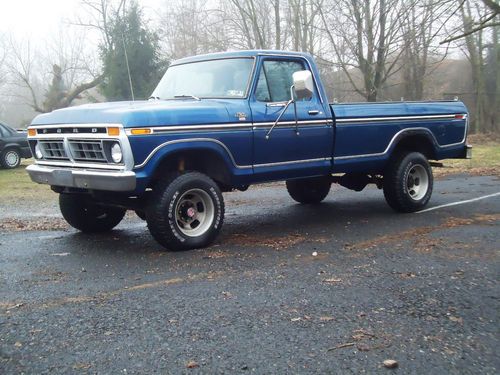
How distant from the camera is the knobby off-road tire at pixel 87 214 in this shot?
21.1 feet

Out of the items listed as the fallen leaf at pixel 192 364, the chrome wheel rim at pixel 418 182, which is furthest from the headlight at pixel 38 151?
the chrome wheel rim at pixel 418 182

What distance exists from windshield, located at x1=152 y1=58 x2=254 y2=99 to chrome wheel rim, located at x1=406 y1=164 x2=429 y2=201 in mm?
3237

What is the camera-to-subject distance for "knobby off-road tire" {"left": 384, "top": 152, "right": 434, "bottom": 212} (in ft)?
24.8

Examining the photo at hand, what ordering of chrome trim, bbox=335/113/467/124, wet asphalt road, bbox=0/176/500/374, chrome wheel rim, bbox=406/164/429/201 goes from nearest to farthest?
wet asphalt road, bbox=0/176/500/374 < chrome trim, bbox=335/113/467/124 < chrome wheel rim, bbox=406/164/429/201

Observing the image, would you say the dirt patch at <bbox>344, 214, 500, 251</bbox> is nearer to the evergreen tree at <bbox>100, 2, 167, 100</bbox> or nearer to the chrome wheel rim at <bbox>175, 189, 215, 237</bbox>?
the chrome wheel rim at <bbox>175, 189, 215, 237</bbox>

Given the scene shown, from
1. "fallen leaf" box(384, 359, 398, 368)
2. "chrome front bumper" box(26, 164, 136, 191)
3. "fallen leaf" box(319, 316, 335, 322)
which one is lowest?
"fallen leaf" box(319, 316, 335, 322)

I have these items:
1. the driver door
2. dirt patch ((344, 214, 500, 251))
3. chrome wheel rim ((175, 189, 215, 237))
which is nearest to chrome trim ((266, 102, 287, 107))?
the driver door

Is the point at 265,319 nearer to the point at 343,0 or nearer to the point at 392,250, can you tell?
the point at 392,250

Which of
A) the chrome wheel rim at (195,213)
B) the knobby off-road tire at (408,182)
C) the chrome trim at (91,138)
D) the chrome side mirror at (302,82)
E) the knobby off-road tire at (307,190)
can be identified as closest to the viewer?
the chrome trim at (91,138)

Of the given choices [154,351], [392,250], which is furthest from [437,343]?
[392,250]

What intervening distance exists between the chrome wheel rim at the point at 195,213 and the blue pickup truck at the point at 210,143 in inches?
0.4

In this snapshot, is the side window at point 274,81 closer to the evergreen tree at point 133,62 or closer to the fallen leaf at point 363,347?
the fallen leaf at point 363,347

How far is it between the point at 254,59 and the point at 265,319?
3.63 metres

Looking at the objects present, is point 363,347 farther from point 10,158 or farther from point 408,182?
point 10,158
